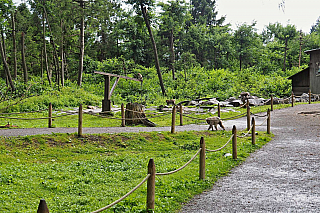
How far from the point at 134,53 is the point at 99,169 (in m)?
36.9

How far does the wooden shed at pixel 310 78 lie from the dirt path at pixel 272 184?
25239 millimetres

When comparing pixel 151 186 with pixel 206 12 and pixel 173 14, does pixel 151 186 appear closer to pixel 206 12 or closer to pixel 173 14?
pixel 173 14

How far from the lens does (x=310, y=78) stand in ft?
113

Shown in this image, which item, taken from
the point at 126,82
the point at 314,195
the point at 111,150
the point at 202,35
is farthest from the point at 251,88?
the point at 314,195

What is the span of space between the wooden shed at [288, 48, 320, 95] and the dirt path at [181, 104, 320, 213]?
25.2 metres

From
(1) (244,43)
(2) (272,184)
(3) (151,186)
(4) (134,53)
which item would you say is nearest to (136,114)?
(2) (272,184)

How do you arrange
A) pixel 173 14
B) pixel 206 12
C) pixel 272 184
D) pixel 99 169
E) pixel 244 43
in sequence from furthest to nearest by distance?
pixel 206 12
pixel 244 43
pixel 173 14
pixel 99 169
pixel 272 184

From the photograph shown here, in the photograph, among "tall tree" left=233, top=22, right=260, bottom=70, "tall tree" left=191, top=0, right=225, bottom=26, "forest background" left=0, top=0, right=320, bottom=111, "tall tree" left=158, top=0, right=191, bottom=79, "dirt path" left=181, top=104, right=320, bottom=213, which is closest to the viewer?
"dirt path" left=181, top=104, right=320, bottom=213

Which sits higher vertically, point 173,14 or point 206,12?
point 206,12

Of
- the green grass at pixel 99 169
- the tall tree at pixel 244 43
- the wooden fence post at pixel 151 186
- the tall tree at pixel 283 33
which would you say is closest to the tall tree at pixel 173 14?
the tall tree at pixel 244 43

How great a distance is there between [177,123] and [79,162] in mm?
9657

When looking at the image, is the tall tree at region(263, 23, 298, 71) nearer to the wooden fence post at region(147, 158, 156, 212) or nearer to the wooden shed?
the wooden shed

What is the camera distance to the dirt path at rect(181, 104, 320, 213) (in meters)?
Result: 5.28

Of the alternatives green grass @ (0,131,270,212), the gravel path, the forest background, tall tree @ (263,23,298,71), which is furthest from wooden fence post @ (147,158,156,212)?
tall tree @ (263,23,298,71)
